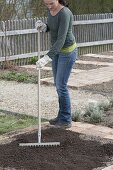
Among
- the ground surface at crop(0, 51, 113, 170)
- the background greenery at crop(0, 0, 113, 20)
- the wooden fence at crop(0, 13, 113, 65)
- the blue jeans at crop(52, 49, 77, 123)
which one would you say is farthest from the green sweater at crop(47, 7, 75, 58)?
the background greenery at crop(0, 0, 113, 20)

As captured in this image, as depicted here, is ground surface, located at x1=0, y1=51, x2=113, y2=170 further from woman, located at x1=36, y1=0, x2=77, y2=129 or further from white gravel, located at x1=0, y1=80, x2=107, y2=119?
white gravel, located at x1=0, y1=80, x2=107, y2=119

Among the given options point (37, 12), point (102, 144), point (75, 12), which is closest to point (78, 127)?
point (102, 144)

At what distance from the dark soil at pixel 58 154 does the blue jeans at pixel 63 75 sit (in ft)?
1.54

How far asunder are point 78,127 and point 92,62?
6.80 metres

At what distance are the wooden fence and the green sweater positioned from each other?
640 centimetres

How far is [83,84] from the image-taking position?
9.65 m

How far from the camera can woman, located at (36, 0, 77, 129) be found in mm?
5527

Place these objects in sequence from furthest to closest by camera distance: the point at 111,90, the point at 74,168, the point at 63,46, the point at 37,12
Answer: the point at 37,12 < the point at 111,90 < the point at 63,46 < the point at 74,168

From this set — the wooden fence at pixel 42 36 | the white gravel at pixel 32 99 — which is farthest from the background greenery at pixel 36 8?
the white gravel at pixel 32 99

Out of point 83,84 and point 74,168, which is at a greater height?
point 74,168

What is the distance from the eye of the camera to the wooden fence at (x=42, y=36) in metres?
12.2

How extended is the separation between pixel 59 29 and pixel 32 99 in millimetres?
3011

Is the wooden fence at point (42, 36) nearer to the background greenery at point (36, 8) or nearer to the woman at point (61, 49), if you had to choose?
the background greenery at point (36, 8)

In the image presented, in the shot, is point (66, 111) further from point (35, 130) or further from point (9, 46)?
point (9, 46)
